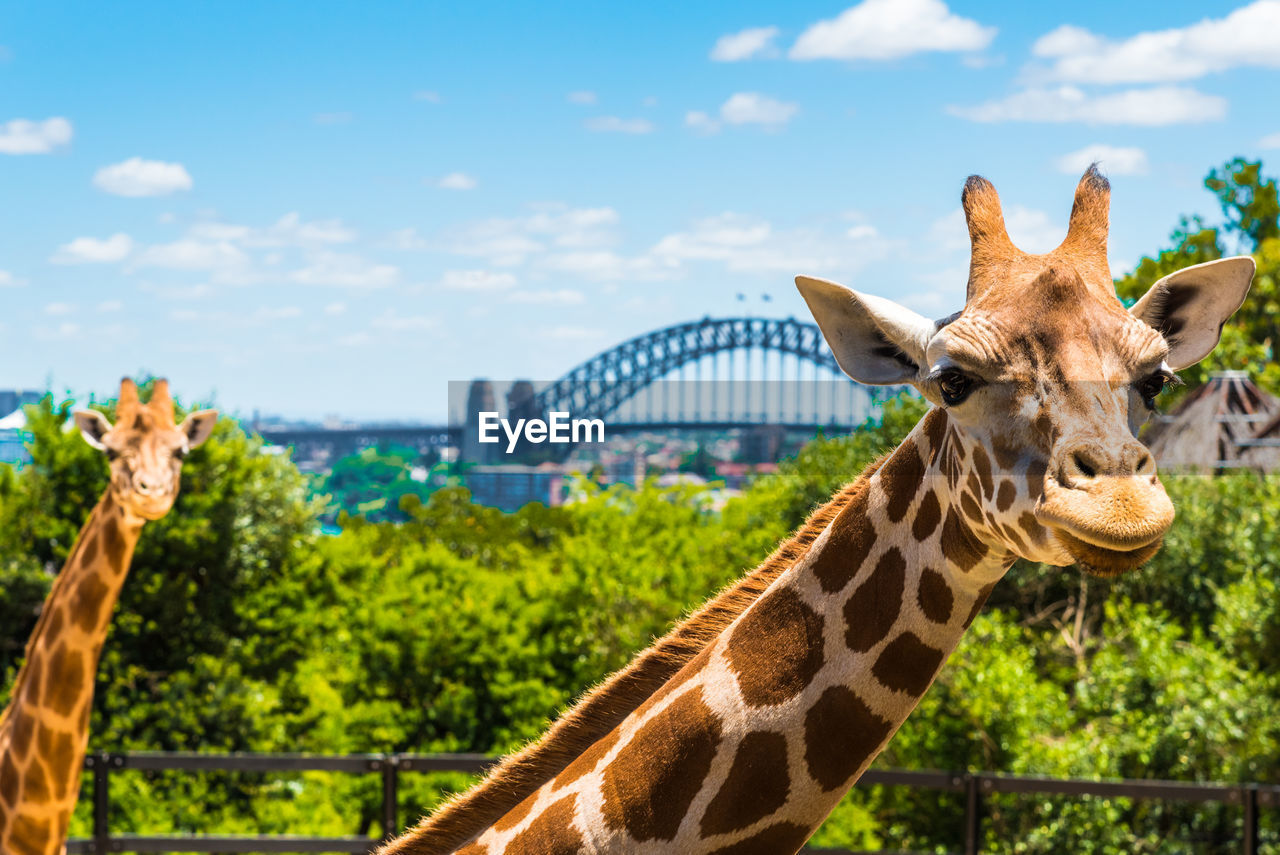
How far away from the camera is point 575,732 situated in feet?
8.57

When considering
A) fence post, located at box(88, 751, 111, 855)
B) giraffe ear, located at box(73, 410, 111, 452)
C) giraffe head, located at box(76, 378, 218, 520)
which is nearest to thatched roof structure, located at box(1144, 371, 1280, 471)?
fence post, located at box(88, 751, 111, 855)

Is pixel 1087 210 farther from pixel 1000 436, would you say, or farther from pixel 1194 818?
pixel 1194 818

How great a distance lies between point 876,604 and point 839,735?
268mm

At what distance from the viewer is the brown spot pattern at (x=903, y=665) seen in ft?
7.39

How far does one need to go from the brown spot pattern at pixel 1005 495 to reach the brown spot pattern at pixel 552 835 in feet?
3.60

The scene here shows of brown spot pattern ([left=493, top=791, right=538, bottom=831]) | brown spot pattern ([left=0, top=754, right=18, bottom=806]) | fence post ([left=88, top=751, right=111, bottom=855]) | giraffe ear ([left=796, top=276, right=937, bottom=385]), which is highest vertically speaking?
giraffe ear ([left=796, top=276, right=937, bottom=385])

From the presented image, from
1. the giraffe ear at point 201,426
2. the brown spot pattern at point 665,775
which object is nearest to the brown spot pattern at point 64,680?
the giraffe ear at point 201,426

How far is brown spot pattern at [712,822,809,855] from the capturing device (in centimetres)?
230

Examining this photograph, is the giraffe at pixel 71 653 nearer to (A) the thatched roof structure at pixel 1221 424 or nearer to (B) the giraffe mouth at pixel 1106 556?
(B) the giraffe mouth at pixel 1106 556

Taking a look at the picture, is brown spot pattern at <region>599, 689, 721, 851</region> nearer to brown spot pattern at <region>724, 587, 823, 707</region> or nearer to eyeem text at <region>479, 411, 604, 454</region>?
brown spot pattern at <region>724, 587, 823, 707</region>

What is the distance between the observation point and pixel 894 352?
2.21 m

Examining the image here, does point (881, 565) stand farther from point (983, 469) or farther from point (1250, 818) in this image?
point (1250, 818)

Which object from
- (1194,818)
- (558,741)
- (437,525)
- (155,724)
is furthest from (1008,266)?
(437,525)

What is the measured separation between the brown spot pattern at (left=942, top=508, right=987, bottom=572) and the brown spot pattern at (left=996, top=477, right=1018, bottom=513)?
18 centimetres
